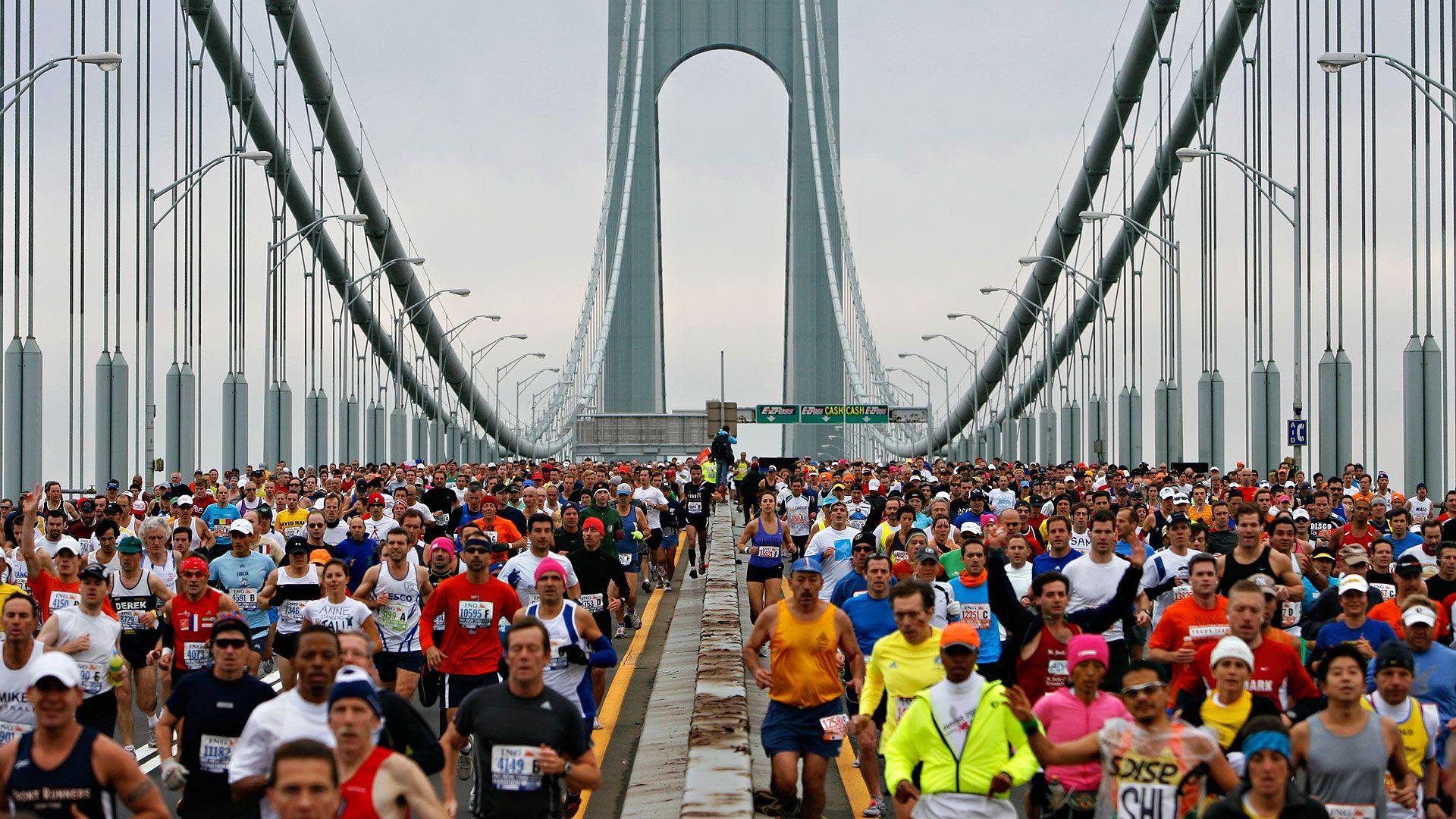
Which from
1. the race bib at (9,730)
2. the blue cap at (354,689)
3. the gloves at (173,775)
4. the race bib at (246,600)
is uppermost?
the blue cap at (354,689)

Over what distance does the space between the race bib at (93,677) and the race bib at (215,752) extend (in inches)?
103

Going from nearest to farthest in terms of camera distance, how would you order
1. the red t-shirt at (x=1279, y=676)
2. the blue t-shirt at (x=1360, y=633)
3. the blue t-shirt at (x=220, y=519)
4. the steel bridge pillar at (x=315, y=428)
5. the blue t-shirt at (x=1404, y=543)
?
the red t-shirt at (x=1279, y=676) < the blue t-shirt at (x=1360, y=633) < the blue t-shirt at (x=1404, y=543) < the blue t-shirt at (x=220, y=519) < the steel bridge pillar at (x=315, y=428)

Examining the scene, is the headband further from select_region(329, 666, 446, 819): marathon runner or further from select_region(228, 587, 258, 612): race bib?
select_region(228, 587, 258, 612): race bib

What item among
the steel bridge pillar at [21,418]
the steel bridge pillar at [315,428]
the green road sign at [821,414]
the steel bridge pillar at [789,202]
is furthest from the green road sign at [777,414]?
the steel bridge pillar at [21,418]

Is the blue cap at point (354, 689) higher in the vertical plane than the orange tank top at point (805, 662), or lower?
higher

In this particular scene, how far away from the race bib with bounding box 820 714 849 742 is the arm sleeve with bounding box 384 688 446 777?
2.36 meters

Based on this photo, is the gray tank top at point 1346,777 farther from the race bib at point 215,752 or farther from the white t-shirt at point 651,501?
the white t-shirt at point 651,501

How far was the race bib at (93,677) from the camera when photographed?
9633 mm

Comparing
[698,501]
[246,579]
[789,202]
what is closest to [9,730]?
[246,579]

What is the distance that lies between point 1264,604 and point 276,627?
19.8 feet

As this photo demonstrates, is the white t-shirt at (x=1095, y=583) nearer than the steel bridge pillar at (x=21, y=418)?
Yes

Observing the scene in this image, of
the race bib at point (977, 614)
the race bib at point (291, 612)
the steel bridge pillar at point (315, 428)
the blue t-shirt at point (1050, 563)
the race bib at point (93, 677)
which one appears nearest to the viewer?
the race bib at point (93, 677)

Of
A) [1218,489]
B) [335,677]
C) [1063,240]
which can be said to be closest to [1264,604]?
[335,677]

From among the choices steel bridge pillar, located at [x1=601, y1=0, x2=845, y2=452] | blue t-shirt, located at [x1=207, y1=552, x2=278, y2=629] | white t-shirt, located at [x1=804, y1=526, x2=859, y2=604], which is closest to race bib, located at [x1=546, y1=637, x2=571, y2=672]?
blue t-shirt, located at [x1=207, y1=552, x2=278, y2=629]
